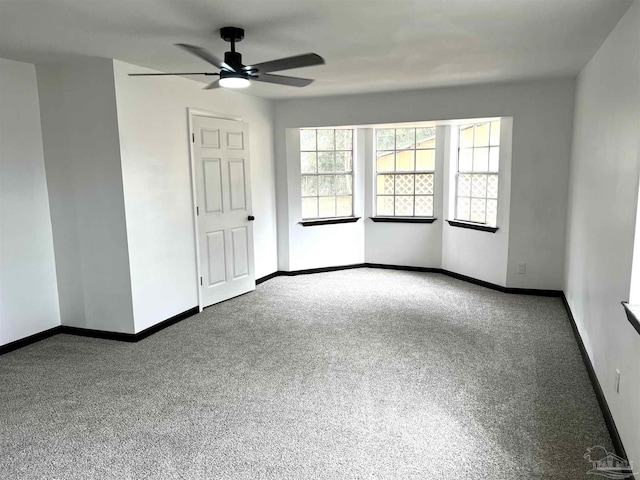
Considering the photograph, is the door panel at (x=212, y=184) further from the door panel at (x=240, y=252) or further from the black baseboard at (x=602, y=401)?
the black baseboard at (x=602, y=401)

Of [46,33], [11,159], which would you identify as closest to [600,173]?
[46,33]

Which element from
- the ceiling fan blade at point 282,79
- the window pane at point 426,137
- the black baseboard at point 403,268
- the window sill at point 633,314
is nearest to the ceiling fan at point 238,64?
the ceiling fan blade at point 282,79

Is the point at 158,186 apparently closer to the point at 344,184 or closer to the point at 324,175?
the point at 324,175

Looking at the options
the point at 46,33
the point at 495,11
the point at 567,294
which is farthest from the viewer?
the point at 567,294

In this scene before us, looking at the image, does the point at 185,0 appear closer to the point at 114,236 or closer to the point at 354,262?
the point at 114,236

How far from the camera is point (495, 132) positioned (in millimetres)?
5246

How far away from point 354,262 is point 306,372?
343 centimetres

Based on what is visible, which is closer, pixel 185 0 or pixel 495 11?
pixel 185 0

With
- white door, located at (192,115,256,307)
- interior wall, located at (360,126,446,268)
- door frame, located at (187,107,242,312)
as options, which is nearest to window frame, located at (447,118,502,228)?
interior wall, located at (360,126,446,268)

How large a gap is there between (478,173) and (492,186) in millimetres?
268

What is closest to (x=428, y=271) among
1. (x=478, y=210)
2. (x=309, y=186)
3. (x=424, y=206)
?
(x=424, y=206)

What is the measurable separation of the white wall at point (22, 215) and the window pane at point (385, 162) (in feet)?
13.2

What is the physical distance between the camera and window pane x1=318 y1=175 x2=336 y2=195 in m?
6.27

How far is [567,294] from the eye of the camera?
4.54 metres
